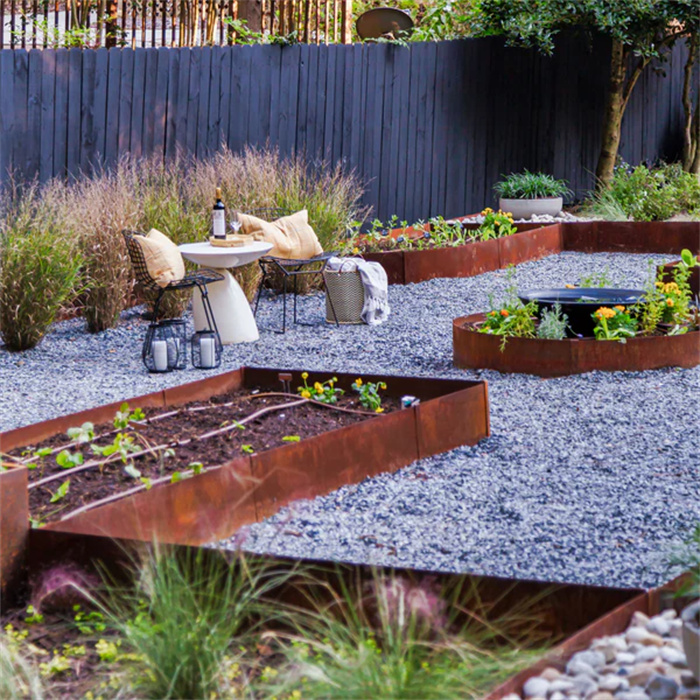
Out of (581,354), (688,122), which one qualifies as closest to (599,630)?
(581,354)

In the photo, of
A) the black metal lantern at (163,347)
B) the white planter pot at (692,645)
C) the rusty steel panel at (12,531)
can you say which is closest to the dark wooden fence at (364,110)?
the black metal lantern at (163,347)

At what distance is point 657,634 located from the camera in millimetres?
2557

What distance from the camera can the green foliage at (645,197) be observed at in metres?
11.9

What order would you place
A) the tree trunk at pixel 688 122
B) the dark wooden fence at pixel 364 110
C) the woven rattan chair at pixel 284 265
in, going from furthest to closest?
the tree trunk at pixel 688 122 < the dark wooden fence at pixel 364 110 < the woven rattan chair at pixel 284 265

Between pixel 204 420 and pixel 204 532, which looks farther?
pixel 204 420

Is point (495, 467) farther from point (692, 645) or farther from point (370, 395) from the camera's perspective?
point (692, 645)

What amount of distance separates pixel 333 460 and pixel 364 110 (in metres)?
7.48

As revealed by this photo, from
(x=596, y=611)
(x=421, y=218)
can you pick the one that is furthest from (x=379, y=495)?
(x=421, y=218)

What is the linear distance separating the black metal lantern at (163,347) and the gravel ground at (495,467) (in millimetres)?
108

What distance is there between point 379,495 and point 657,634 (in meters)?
1.73

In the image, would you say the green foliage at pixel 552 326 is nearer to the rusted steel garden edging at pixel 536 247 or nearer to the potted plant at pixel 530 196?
the rusted steel garden edging at pixel 536 247

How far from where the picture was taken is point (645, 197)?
1216cm

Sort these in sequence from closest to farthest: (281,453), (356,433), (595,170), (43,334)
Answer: (281,453) < (356,433) < (43,334) < (595,170)

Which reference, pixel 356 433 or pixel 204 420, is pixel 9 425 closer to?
pixel 204 420
